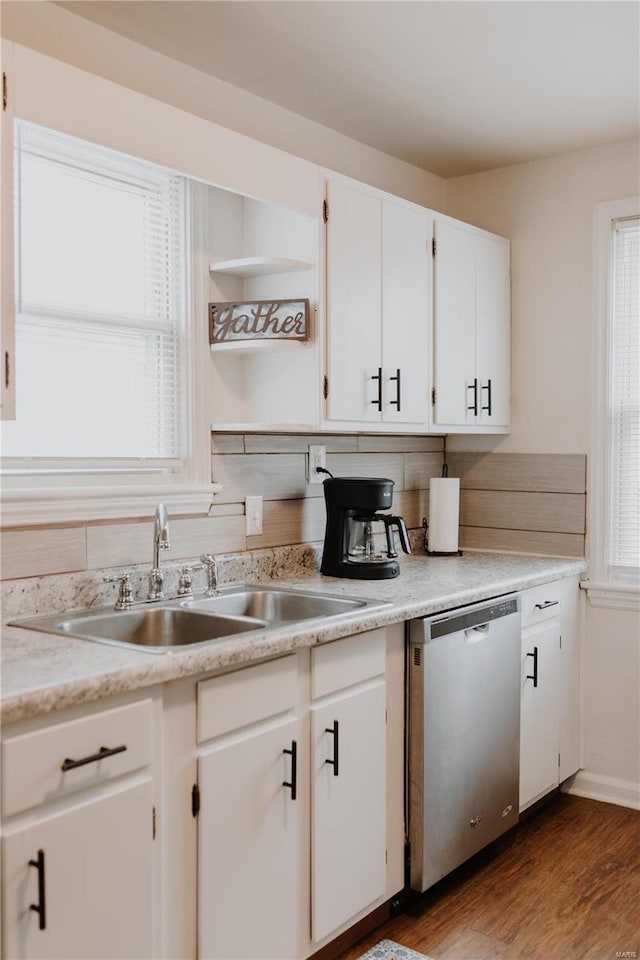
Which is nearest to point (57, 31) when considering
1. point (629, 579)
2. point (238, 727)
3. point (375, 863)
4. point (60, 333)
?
point (60, 333)

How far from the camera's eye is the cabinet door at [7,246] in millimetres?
1892

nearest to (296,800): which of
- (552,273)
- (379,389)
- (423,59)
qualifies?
(379,389)

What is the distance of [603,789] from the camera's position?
11.4 ft

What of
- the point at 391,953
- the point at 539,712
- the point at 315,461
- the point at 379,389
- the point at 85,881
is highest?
the point at 379,389

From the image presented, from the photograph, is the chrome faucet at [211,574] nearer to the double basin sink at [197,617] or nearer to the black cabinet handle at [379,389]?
the double basin sink at [197,617]

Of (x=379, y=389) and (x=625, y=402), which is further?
(x=625, y=402)

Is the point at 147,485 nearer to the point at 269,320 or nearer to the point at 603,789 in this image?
the point at 269,320

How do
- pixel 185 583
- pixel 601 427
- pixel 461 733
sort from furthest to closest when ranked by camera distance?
pixel 601 427
pixel 461 733
pixel 185 583

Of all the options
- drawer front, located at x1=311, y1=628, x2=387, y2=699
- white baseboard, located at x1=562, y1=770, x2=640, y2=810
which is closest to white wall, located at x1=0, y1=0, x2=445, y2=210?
drawer front, located at x1=311, y1=628, x2=387, y2=699

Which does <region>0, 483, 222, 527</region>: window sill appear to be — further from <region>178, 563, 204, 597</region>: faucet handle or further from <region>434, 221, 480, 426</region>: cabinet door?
<region>434, 221, 480, 426</region>: cabinet door

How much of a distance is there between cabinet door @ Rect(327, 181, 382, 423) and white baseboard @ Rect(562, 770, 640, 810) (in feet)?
5.64

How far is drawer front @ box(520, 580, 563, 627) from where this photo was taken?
3104 mm

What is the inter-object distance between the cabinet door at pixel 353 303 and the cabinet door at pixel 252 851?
113 centimetres

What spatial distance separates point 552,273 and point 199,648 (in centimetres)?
242
